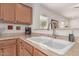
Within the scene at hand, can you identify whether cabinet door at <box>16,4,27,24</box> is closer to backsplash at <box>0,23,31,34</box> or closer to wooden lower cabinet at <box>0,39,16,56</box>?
backsplash at <box>0,23,31,34</box>

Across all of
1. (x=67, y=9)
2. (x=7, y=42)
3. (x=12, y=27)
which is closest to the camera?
(x=67, y=9)

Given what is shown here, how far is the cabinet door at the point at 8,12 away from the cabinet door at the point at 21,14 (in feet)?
0.37

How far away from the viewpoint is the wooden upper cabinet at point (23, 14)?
2.18 metres

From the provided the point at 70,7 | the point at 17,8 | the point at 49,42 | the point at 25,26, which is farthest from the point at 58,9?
the point at 25,26

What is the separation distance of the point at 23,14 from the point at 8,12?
43 cm

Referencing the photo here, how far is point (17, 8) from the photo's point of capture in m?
2.15

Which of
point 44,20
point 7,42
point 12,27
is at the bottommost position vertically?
point 7,42

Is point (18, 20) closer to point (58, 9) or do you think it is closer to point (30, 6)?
point (30, 6)

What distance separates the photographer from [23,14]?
2.32 m

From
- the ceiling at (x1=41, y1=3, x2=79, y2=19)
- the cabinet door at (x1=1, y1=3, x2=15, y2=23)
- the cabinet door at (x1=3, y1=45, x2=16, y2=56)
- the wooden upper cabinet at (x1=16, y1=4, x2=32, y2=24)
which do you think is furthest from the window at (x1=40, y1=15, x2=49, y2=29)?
the cabinet door at (x1=3, y1=45, x2=16, y2=56)

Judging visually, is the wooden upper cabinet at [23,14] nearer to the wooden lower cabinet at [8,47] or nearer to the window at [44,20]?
the window at [44,20]

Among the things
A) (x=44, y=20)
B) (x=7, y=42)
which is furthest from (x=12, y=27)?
(x=44, y=20)

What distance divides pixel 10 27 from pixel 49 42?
1.23 m

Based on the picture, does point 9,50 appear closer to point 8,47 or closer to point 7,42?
point 8,47
